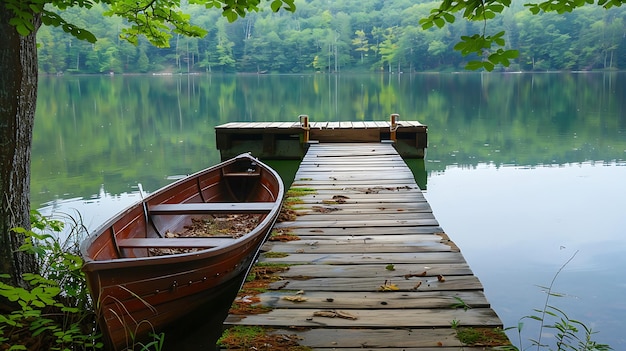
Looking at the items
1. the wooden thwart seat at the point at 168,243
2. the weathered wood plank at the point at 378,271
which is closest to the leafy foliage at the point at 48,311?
the wooden thwart seat at the point at 168,243

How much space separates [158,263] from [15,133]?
112cm

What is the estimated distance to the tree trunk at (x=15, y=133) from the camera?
9.87ft

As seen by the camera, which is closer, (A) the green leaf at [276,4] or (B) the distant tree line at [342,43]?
(A) the green leaf at [276,4]

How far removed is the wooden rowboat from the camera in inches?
116

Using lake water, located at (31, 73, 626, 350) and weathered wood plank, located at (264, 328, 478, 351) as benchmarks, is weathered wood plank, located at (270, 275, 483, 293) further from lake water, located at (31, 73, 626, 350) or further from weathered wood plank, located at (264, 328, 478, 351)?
lake water, located at (31, 73, 626, 350)

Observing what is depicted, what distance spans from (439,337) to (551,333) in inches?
71.7

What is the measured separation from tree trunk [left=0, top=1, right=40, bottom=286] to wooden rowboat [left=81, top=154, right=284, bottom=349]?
436mm

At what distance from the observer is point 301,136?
33.1 feet

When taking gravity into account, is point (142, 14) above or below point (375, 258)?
above

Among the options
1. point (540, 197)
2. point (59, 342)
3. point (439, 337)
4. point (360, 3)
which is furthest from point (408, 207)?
point (360, 3)

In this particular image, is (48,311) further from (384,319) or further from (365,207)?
(365,207)

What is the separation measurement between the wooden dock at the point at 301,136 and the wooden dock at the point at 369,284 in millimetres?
4894

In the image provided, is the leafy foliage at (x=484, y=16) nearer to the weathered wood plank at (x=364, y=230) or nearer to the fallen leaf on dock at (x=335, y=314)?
the fallen leaf on dock at (x=335, y=314)

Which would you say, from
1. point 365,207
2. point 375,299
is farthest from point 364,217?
point 375,299
